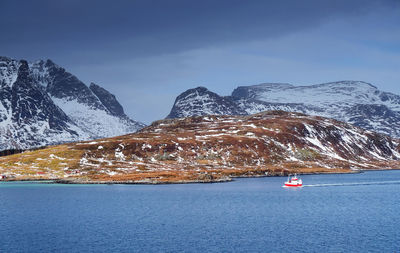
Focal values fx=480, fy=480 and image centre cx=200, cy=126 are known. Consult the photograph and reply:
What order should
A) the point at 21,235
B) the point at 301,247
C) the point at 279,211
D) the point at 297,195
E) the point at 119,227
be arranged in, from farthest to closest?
1. the point at 297,195
2. the point at 279,211
3. the point at 119,227
4. the point at 21,235
5. the point at 301,247

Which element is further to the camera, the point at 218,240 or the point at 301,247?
the point at 218,240

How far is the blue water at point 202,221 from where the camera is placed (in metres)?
77.2

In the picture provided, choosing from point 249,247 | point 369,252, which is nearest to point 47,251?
point 249,247

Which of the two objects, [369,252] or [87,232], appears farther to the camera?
[87,232]

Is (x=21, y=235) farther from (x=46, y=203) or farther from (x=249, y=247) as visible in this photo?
(x=46, y=203)

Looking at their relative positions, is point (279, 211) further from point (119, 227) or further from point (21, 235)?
point (21, 235)

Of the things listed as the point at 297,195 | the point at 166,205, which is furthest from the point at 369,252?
the point at 297,195

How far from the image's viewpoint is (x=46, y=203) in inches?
5408

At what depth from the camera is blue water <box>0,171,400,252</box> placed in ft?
253

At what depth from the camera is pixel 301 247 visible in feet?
244

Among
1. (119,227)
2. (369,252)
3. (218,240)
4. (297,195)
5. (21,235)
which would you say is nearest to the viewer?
(369,252)

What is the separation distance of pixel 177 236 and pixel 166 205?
4419 centimetres

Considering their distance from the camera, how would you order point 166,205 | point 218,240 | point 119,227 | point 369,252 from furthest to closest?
point 166,205, point 119,227, point 218,240, point 369,252

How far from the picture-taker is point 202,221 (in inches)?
4006
